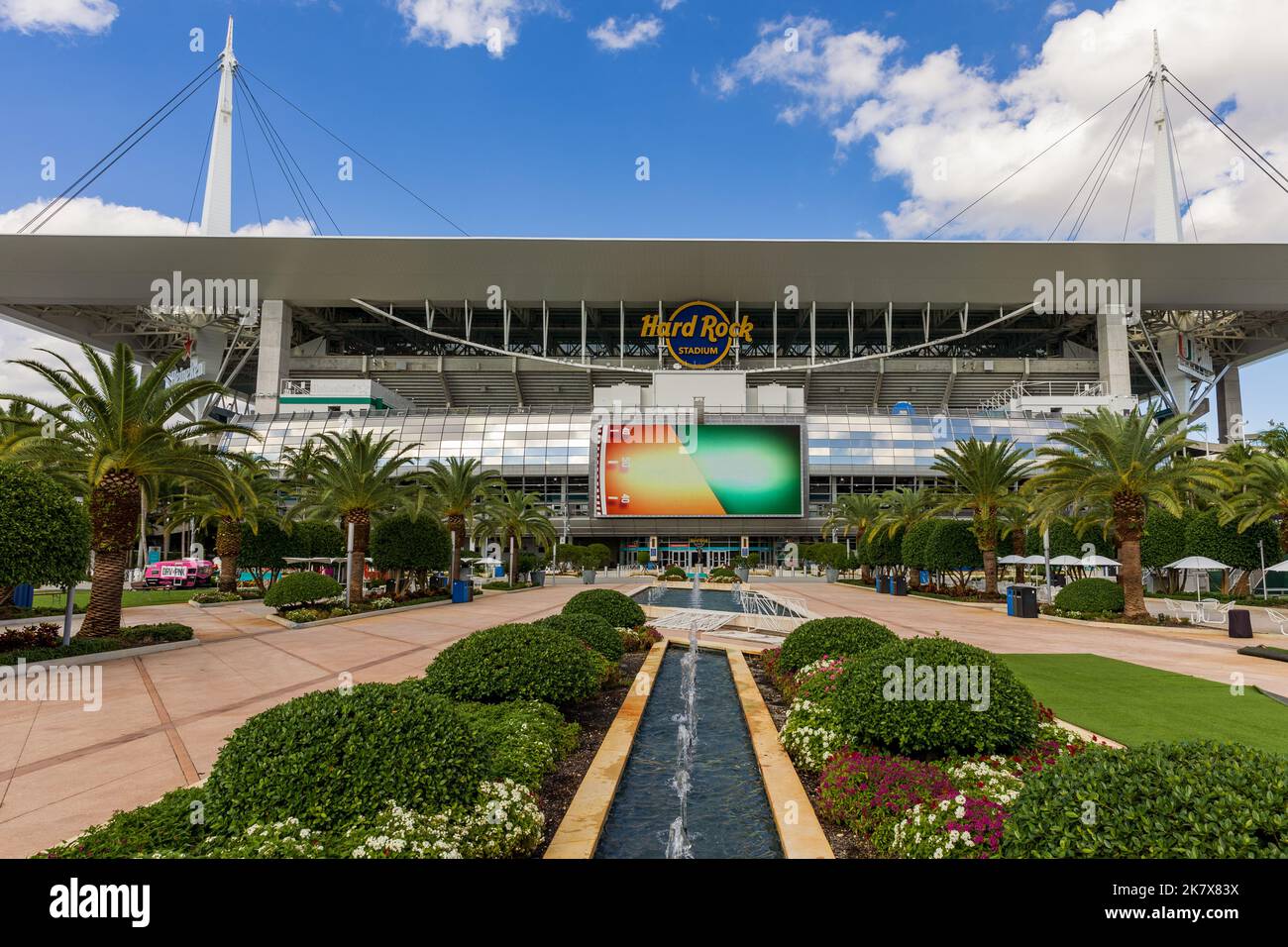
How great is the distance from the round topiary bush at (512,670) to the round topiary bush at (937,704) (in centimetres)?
376

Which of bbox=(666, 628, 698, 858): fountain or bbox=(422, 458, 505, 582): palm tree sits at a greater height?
bbox=(422, 458, 505, 582): palm tree

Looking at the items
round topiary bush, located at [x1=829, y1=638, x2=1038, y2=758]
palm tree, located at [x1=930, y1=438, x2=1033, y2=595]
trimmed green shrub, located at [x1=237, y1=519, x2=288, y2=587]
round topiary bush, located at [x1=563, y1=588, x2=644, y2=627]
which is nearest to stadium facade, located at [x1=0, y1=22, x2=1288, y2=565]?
palm tree, located at [x1=930, y1=438, x2=1033, y2=595]

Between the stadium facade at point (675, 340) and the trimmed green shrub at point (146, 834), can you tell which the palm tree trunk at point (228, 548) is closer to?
the trimmed green shrub at point (146, 834)

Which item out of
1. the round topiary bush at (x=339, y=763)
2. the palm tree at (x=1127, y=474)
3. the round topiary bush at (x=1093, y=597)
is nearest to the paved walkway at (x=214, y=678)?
the round topiary bush at (x=1093, y=597)

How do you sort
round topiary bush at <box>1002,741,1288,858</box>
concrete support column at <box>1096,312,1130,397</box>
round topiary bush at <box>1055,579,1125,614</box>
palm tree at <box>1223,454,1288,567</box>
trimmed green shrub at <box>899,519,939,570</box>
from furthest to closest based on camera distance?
concrete support column at <box>1096,312,1130,397</box>
trimmed green shrub at <box>899,519,939,570</box>
palm tree at <box>1223,454,1288,567</box>
round topiary bush at <box>1055,579,1125,614</box>
round topiary bush at <box>1002,741,1288,858</box>

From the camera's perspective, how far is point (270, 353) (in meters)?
71.2

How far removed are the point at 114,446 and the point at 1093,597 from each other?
3098 cm

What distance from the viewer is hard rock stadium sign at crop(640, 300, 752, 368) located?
2827 inches

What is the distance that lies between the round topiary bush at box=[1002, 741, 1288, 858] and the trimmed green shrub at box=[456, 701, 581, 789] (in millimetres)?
3937

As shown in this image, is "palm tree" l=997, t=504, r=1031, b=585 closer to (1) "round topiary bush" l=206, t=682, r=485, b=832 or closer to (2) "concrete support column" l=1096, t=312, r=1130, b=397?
(1) "round topiary bush" l=206, t=682, r=485, b=832

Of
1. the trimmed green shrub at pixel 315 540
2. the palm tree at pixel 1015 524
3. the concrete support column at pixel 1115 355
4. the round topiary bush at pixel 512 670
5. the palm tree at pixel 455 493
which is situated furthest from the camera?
the concrete support column at pixel 1115 355

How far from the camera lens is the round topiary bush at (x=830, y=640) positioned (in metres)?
10.8

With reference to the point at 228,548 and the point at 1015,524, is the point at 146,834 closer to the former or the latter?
the point at 228,548

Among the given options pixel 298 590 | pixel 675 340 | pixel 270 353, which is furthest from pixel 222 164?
pixel 298 590
